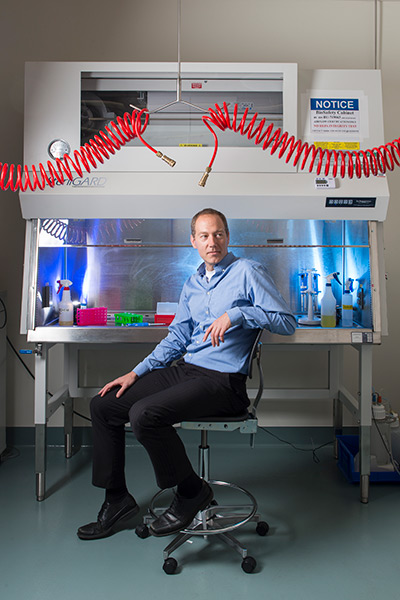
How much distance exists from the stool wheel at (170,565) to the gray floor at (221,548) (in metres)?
0.02

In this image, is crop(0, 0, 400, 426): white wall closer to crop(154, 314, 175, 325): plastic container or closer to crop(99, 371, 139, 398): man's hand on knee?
crop(154, 314, 175, 325): plastic container

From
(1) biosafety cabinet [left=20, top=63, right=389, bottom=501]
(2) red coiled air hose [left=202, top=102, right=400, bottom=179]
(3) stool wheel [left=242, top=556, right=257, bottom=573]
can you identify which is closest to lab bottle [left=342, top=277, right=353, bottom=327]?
(1) biosafety cabinet [left=20, top=63, right=389, bottom=501]

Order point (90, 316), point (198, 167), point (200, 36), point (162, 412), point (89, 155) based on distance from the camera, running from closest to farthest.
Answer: point (162, 412)
point (89, 155)
point (198, 167)
point (90, 316)
point (200, 36)

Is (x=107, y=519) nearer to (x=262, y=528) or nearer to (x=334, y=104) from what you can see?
(x=262, y=528)

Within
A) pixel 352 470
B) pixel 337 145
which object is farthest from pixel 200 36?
pixel 352 470

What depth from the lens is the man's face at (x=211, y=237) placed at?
244 centimetres

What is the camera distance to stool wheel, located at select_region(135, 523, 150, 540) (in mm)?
2447

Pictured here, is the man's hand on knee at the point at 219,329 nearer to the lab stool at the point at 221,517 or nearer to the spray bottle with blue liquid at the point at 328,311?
the lab stool at the point at 221,517

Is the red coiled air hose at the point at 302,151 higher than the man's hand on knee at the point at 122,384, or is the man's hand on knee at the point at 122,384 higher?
the red coiled air hose at the point at 302,151

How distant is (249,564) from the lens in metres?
2.18

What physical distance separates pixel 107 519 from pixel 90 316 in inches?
40.6

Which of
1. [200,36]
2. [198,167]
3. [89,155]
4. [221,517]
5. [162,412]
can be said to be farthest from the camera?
[200,36]

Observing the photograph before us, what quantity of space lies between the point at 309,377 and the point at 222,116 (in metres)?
1.87

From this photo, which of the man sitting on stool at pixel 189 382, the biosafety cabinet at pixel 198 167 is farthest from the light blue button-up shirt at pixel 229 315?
the biosafety cabinet at pixel 198 167
